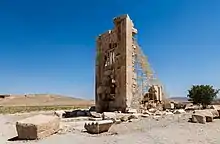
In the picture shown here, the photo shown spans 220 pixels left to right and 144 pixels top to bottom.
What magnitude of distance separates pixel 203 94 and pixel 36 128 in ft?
86.7

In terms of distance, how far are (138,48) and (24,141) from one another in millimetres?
18404

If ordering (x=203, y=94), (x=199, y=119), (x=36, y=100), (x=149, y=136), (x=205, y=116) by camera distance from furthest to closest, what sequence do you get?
(x=36, y=100) → (x=203, y=94) → (x=205, y=116) → (x=199, y=119) → (x=149, y=136)

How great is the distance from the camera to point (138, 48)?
27297 millimetres

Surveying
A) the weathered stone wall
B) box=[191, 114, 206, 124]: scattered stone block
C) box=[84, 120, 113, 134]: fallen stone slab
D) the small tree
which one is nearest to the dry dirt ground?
box=[84, 120, 113, 134]: fallen stone slab

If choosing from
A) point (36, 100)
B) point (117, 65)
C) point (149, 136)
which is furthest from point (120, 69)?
point (36, 100)

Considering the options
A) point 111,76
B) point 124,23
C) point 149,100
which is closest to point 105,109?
point 111,76

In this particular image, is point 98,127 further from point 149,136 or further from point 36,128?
point 36,128

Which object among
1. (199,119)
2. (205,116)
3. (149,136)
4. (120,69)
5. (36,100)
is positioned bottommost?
(149,136)

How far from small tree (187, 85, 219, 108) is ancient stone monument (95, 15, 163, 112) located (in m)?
7.30

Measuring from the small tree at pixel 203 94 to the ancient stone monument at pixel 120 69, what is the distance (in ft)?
24.0

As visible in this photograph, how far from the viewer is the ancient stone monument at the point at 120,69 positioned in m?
24.1

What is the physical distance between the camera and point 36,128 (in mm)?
10789

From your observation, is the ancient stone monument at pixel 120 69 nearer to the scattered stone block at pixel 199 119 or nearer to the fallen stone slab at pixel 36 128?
the scattered stone block at pixel 199 119

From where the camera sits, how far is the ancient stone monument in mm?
24094
